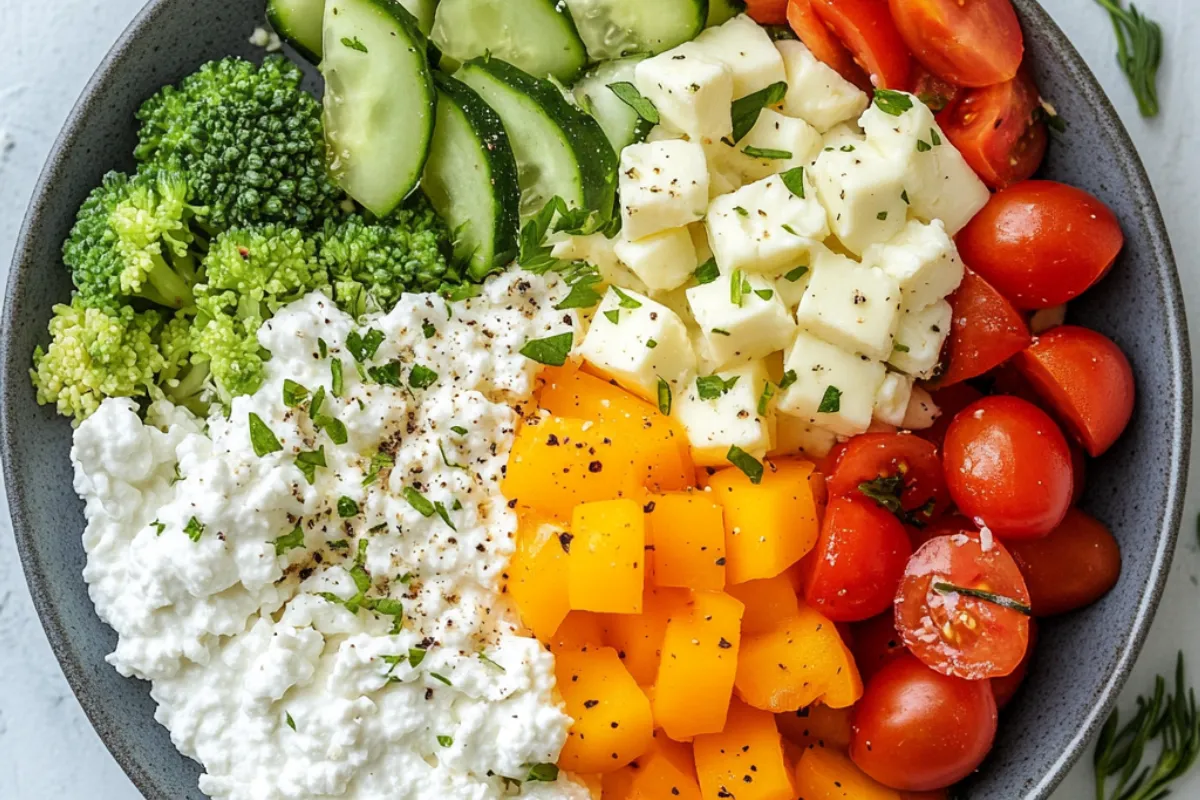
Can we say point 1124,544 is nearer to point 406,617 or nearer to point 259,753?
point 406,617

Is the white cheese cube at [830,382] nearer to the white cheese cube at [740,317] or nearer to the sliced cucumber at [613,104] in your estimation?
the white cheese cube at [740,317]

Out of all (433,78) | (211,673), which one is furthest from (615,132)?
(211,673)

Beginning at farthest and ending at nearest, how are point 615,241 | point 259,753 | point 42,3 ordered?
point 42,3
point 615,241
point 259,753

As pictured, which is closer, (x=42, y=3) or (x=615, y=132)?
(x=615, y=132)

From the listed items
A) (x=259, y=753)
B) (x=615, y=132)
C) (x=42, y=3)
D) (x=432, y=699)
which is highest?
(x=615, y=132)

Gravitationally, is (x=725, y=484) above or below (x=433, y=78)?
below

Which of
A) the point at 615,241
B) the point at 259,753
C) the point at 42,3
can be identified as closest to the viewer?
the point at 259,753
